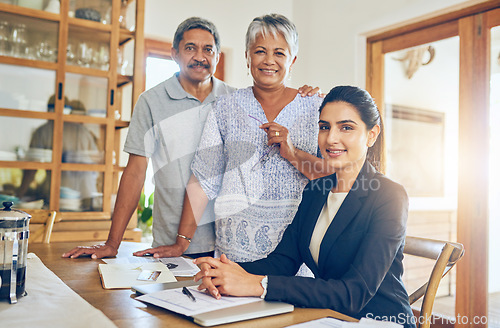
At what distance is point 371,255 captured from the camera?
3.56ft

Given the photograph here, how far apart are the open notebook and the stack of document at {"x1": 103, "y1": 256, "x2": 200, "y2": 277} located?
22cm

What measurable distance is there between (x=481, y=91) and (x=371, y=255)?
6.80 ft

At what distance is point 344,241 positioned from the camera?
1.20 metres

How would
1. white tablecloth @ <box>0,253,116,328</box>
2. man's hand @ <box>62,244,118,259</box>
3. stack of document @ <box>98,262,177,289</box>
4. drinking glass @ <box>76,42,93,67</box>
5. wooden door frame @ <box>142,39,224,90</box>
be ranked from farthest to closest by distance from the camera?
wooden door frame @ <box>142,39,224,90</box>, drinking glass @ <box>76,42,93,67</box>, man's hand @ <box>62,244,118,259</box>, stack of document @ <box>98,262,177,289</box>, white tablecloth @ <box>0,253,116,328</box>

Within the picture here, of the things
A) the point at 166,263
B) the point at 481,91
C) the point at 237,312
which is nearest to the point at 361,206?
the point at 237,312

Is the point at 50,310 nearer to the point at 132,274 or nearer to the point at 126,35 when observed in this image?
the point at 132,274

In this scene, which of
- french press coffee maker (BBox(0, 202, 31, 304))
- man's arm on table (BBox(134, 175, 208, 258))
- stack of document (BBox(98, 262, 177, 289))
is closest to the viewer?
french press coffee maker (BBox(0, 202, 31, 304))

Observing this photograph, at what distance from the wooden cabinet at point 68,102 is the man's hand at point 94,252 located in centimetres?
139

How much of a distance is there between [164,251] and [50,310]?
27.4 inches

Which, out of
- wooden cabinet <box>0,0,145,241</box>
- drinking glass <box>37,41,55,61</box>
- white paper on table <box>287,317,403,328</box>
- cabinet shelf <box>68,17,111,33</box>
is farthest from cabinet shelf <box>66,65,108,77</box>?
white paper on table <box>287,317,403,328</box>

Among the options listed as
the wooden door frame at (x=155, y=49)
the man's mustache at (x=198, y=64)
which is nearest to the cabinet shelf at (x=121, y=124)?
the wooden door frame at (x=155, y=49)

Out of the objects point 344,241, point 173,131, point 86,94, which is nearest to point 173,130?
point 173,131

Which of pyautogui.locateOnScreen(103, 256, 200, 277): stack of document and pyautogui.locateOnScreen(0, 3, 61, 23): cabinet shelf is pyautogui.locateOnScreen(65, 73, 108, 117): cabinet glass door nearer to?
pyautogui.locateOnScreen(0, 3, 61, 23): cabinet shelf

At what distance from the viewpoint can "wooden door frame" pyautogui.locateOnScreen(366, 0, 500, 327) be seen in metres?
2.67
